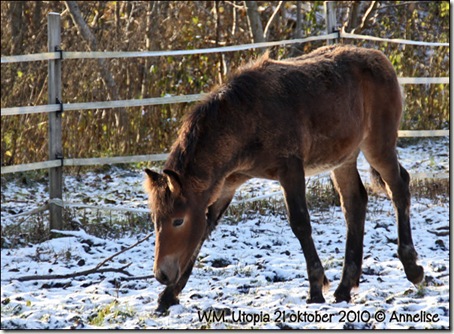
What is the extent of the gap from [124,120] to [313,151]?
4.58m

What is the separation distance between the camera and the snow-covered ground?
504 centimetres

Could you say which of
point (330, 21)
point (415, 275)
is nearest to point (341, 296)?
point (415, 275)

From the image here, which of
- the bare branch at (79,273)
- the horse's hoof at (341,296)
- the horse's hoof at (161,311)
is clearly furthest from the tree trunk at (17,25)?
the horse's hoof at (341,296)

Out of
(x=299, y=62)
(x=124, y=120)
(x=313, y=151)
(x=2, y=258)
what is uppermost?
(x=299, y=62)

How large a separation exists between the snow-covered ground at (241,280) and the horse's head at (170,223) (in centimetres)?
38

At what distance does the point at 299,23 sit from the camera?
11.2 m

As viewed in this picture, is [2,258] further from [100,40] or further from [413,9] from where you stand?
[413,9]

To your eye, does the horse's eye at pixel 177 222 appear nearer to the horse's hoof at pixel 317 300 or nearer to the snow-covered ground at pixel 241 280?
the snow-covered ground at pixel 241 280

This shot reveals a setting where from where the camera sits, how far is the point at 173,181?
4.96 m

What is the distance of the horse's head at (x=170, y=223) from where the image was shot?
4.91m

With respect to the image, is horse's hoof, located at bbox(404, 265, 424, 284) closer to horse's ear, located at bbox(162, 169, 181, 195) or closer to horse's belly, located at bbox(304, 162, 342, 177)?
horse's belly, located at bbox(304, 162, 342, 177)

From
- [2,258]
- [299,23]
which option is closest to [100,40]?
[299,23]

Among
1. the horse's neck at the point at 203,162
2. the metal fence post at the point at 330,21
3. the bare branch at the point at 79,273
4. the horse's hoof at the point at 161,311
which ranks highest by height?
the metal fence post at the point at 330,21

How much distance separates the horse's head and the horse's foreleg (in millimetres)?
678
